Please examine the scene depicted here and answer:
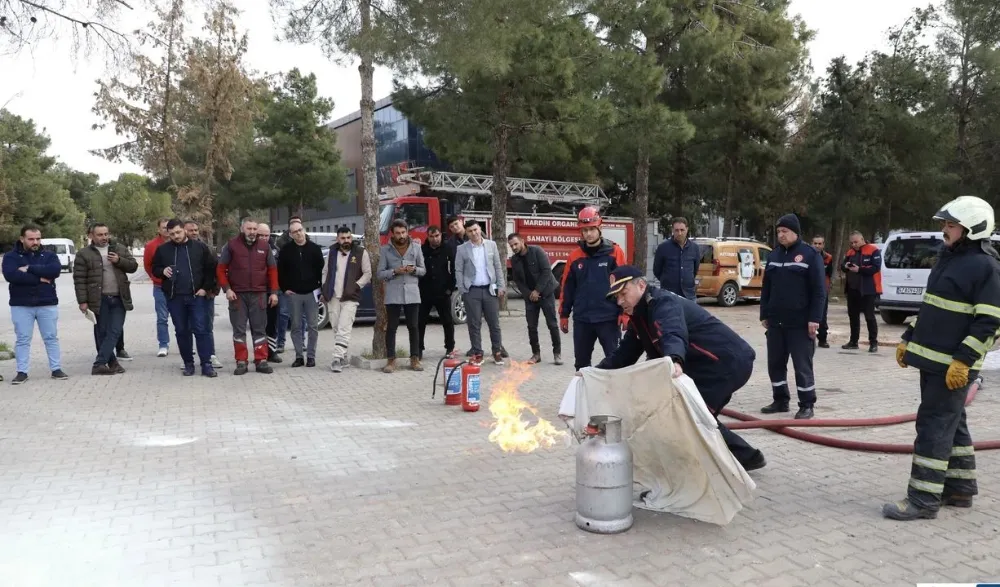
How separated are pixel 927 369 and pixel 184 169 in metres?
21.7

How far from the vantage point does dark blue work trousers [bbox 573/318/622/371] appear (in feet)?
21.5

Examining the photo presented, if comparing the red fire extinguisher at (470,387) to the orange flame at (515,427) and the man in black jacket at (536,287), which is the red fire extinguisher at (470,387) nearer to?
the orange flame at (515,427)

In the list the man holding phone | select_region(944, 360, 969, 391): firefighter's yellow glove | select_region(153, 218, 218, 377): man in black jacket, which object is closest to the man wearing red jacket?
select_region(153, 218, 218, 377): man in black jacket

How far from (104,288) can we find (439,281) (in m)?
4.18

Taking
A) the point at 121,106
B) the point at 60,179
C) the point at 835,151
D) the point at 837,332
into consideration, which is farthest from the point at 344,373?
the point at 60,179

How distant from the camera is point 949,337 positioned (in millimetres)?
3920

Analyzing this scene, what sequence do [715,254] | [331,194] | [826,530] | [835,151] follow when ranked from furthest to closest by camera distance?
[331,194], [835,151], [715,254], [826,530]

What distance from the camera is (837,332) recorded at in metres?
13.9

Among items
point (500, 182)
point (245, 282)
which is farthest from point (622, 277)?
point (500, 182)

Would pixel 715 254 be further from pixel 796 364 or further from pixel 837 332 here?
pixel 796 364

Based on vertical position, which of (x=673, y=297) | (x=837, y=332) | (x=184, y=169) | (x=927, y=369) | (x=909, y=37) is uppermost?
(x=909, y=37)

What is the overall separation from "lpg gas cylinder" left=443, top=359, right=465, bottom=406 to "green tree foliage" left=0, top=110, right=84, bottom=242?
162 feet

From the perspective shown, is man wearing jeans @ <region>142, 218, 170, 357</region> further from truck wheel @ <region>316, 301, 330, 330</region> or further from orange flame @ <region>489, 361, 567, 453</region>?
orange flame @ <region>489, 361, 567, 453</region>

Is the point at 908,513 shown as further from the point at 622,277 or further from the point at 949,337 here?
the point at 622,277
